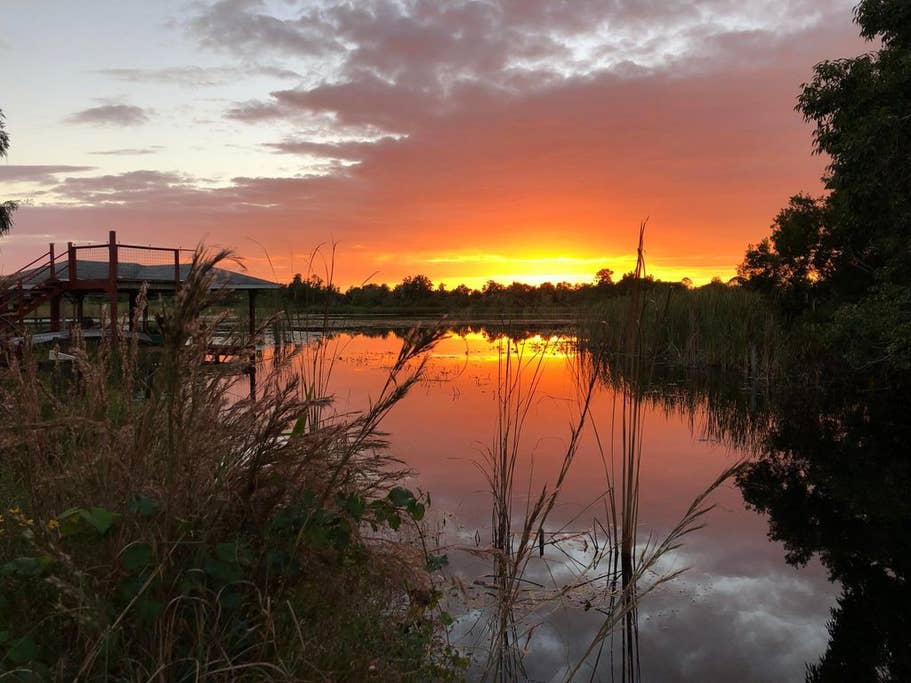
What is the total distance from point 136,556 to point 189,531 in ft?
0.54

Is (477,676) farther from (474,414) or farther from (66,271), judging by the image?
(66,271)

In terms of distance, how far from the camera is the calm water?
4.43 m

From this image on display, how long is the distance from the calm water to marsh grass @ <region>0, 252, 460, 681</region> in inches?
27.2

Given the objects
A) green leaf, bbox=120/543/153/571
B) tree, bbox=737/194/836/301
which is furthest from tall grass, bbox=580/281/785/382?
green leaf, bbox=120/543/153/571

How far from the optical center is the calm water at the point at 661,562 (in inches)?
175

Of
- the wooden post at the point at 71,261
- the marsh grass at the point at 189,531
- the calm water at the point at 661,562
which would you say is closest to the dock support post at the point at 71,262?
the wooden post at the point at 71,261

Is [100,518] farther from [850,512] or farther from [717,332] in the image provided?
[717,332]

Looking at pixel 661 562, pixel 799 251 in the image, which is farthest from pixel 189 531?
pixel 799 251

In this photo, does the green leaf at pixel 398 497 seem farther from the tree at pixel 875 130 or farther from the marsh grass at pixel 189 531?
the tree at pixel 875 130

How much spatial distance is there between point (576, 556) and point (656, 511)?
7.41 ft

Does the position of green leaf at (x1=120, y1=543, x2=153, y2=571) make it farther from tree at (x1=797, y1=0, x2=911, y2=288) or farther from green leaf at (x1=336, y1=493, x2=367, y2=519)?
tree at (x1=797, y1=0, x2=911, y2=288)

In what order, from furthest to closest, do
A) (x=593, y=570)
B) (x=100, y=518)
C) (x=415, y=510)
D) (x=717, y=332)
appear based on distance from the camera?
Result: (x=717, y=332) → (x=593, y=570) → (x=415, y=510) → (x=100, y=518)

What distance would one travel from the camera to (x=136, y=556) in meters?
1.92

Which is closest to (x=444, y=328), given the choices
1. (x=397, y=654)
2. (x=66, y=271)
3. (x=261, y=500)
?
(x=261, y=500)
